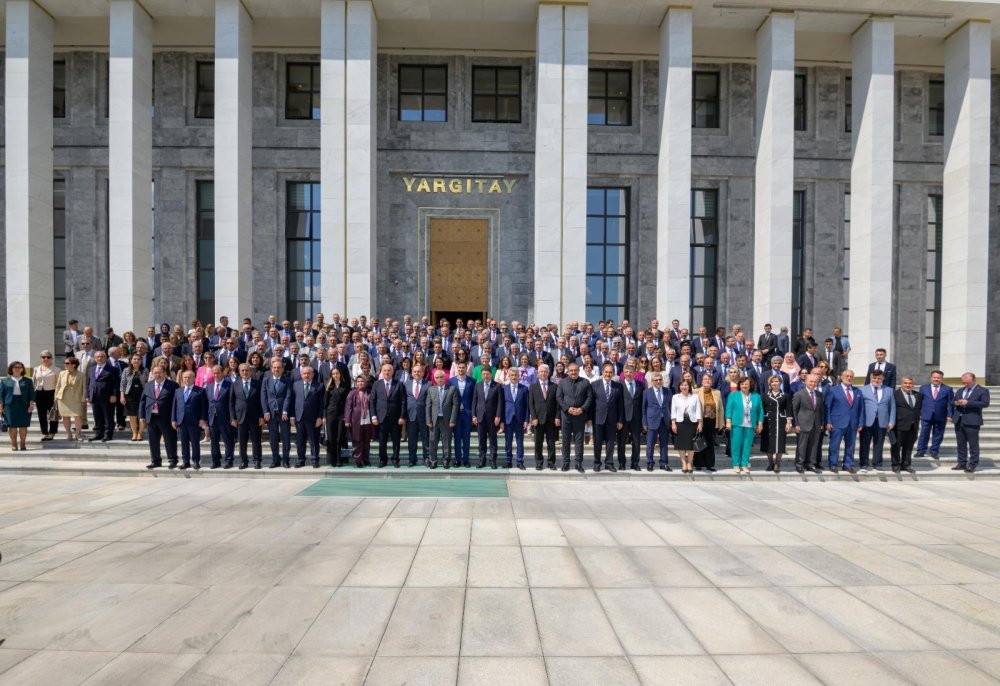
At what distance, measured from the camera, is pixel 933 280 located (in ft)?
77.4

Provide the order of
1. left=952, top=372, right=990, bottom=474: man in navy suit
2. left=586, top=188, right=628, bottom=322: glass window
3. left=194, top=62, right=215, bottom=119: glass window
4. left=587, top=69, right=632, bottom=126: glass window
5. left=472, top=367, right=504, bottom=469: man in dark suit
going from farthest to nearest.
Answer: left=586, top=188, right=628, bottom=322: glass window → left=587, top=69, right=632, bottom=126: glass window → left=194, top=62, right=215, bottom=119: glass window → left=952, top=372, right=990, bottom=474: man in navy suit → left=472, top=367, right=504, bottom=469: man in dark suit

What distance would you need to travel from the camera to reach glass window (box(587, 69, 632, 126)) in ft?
74.8

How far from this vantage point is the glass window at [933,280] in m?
23.4

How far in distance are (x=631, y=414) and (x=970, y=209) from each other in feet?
53.1

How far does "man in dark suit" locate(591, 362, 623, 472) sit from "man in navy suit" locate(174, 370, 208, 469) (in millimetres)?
7386

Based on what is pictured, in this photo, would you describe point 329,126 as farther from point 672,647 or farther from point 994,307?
point 994,307

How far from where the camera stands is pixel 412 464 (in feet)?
38.3

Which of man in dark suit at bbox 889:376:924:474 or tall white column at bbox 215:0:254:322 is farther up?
tall white column at bbox 215:0:254:322

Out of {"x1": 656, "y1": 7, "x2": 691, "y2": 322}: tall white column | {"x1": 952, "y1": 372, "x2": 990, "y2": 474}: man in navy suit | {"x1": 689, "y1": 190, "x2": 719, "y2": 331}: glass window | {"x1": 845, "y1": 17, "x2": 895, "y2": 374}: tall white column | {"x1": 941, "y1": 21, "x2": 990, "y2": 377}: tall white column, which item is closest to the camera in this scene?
{"x1": 952, "y1": 372, "x2": 990, "y2": 474}: man in navy suit

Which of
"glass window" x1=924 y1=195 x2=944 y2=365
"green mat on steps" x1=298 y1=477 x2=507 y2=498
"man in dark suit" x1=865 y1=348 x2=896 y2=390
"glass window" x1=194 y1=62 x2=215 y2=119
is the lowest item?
"green mat on steps" x1=298 y1=477 x2=507 y2=498

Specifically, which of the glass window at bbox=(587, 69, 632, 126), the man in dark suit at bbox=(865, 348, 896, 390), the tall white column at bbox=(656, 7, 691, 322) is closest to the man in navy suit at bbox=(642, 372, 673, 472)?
the man in dark suit at bbox=(865, 348, 896, 390)

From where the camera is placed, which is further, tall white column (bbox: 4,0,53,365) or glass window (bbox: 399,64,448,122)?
glass window (bbox: 399,64,448,122)

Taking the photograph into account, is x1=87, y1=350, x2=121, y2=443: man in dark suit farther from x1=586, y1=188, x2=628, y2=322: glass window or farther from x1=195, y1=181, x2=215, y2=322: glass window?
x1=586, y1=188, x2=628, y2=322: glass window

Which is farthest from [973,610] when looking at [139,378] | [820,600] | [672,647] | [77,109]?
[77,109]
